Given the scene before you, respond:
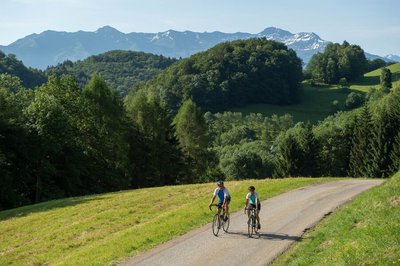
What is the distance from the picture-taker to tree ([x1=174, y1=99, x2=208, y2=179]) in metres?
79.6

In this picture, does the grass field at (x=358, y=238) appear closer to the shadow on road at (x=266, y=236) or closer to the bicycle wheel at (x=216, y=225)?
the shadow on road at (x=266, y=236)

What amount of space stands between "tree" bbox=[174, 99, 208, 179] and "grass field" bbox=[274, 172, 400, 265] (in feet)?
178

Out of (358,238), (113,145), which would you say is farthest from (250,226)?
(113,145)

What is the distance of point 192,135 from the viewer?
79.9 meters

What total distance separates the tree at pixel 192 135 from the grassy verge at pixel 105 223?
33.8 metres

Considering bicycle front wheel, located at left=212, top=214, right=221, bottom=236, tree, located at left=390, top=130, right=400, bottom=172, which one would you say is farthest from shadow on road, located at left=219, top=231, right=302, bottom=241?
tree, located at left=390, top=130, right=400, bottom=172

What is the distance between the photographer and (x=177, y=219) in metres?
28.5

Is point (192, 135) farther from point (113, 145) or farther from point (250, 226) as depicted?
point (250, 226)

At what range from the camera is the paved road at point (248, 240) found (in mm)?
19844

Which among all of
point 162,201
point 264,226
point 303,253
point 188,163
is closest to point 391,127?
point 188,163

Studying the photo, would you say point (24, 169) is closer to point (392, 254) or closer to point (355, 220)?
point (355, 220)

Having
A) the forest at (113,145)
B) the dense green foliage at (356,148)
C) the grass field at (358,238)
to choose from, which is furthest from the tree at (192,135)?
the grass field at (358,238)

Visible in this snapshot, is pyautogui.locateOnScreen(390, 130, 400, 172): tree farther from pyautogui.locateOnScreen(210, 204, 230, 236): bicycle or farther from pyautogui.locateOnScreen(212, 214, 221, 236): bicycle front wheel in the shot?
pyautogui.locateOnScreen(212, 214, 221, 236): bicycle front wheel

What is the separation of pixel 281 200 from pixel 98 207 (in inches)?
644
